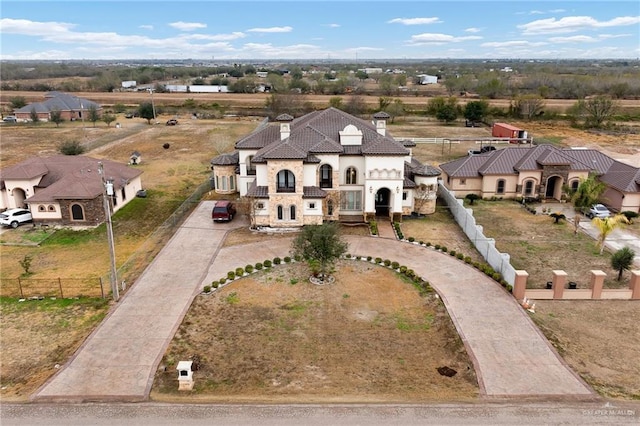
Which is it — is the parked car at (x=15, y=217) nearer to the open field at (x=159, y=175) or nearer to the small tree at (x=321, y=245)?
the open field at (x=159, y=175)

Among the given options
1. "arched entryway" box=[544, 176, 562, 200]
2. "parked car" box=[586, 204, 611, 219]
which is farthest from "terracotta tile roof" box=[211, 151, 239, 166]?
"parked car" box=[586, 204, 611, 219]

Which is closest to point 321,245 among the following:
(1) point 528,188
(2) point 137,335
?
(2) point 137,335

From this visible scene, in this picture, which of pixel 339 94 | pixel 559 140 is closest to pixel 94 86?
pixel 339 94

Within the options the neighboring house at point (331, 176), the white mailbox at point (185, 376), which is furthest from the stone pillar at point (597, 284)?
→ the white mailbox at point (185, 376)

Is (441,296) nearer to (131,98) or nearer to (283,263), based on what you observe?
(283,263)

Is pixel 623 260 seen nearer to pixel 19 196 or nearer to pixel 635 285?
pixel 635 285

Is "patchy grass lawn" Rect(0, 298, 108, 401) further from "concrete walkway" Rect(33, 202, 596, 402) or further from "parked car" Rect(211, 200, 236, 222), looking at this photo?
"parked car" Rect(211, 200, 236, 222)
